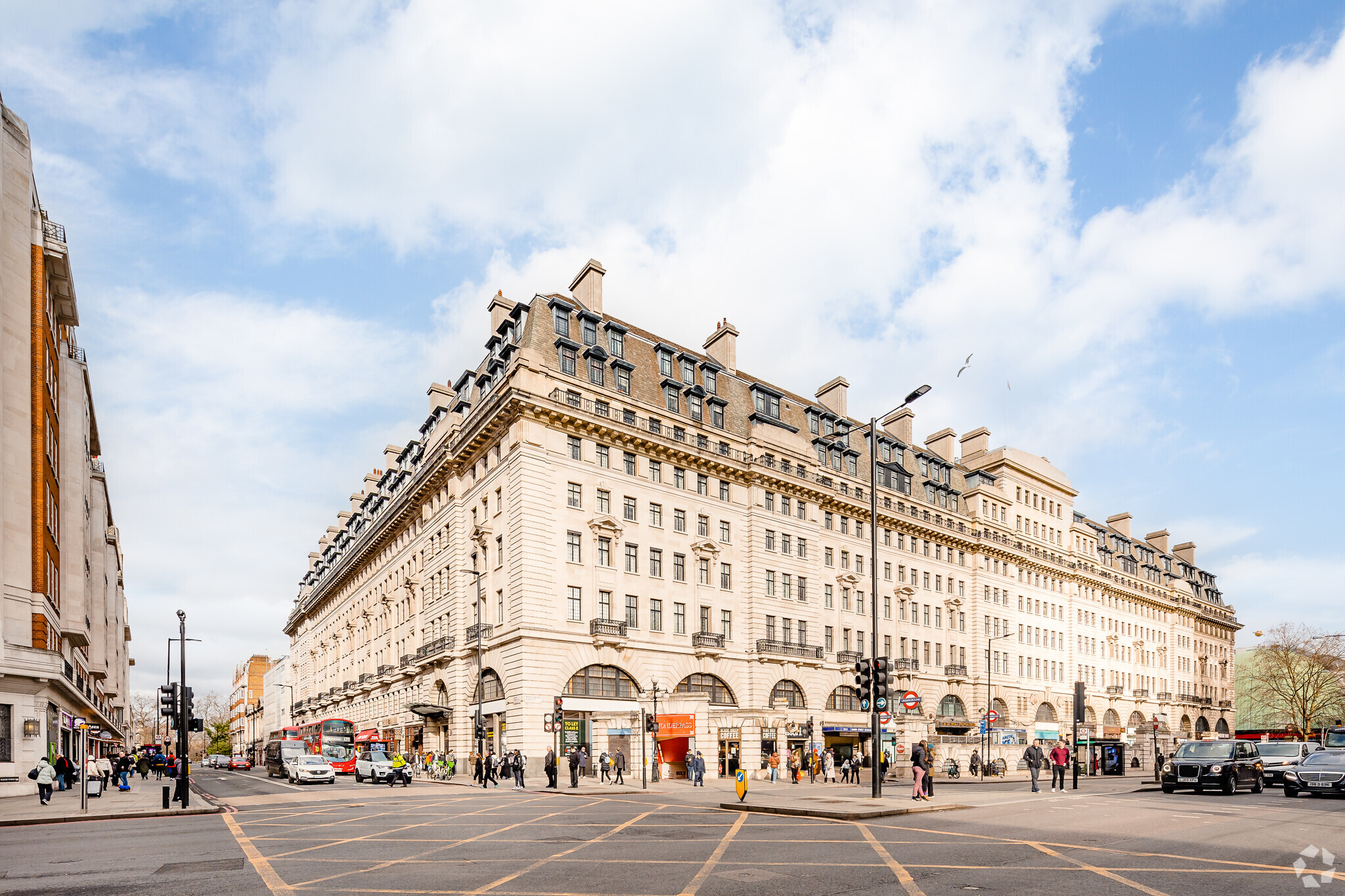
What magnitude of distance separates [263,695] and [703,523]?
496ft

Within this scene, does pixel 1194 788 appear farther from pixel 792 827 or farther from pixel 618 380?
pixel 618 380

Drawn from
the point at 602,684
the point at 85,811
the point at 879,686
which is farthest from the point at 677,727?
the point at 85,811

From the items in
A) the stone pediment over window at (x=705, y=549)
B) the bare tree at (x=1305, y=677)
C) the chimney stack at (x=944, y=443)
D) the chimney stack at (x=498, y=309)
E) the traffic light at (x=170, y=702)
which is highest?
the chimney stack at (x=498, y=309)

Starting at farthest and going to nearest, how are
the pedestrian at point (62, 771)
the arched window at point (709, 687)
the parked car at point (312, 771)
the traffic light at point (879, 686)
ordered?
the arched window at point (709, 687)
the parked car at point (312, 771)
the pedestrian at point (62, 771)
the traffic light at point (879, 686)

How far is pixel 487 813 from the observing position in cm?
2480

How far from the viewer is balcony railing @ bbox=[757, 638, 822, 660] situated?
56469 mm

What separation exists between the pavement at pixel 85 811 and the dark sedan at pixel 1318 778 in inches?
1319

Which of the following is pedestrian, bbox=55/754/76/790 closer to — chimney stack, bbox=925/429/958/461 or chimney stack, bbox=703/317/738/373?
chimney stack, bbox=703/317/738/373

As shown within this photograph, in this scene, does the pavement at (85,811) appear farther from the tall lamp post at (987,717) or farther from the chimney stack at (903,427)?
the chimney stack at (903,427)

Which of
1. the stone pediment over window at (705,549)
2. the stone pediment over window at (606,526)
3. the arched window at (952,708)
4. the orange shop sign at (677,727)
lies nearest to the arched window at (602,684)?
the orange shop sign at (677,727)

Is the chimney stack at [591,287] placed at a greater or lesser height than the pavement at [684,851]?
greater

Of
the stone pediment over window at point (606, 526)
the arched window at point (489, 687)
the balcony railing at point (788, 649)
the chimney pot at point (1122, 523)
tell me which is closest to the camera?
the arched window at point (489, 687)


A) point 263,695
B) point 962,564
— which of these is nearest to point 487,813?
point 962,564

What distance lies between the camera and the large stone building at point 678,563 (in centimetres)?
4897
